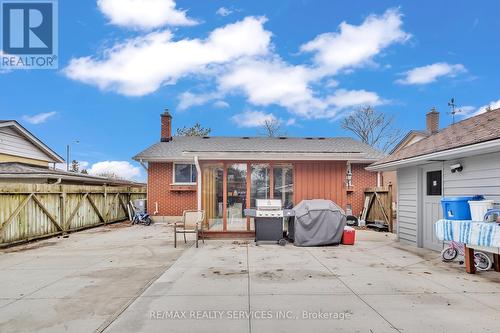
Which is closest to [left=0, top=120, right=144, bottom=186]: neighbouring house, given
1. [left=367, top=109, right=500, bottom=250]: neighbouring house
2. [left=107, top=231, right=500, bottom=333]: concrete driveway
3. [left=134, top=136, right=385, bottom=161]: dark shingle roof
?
[left=134, top=136, right=385, bottom=161]: dark shingle roof

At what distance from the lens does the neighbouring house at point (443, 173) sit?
630 cm

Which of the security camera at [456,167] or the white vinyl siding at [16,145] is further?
the white vinyl siding at [16,145]

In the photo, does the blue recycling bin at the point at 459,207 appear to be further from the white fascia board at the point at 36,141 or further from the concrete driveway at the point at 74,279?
the white fascia board at the point at 36,141

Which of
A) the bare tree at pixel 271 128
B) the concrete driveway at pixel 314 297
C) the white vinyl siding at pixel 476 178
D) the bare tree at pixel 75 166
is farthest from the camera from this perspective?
the bare tree at pixel 75 166

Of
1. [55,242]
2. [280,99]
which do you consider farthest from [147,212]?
[280,99]

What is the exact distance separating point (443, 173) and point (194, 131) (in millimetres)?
25688

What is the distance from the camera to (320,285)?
509cm

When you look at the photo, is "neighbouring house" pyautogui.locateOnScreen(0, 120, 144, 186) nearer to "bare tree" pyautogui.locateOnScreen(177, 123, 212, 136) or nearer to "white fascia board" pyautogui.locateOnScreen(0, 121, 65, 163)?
"white fascia board" pyautogui.locateOnScreen(0, 121, 65, 163)

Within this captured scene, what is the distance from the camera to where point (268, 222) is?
9.23 m

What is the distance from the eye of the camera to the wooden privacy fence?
851 centimetres

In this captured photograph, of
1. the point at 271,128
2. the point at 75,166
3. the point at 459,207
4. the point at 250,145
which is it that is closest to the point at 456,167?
the point at 459,207

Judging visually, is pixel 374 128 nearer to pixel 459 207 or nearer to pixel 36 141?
pixel 459 207

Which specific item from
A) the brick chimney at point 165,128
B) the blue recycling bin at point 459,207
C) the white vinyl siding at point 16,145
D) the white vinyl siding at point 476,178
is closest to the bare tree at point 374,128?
the brick chimney at point 165,128

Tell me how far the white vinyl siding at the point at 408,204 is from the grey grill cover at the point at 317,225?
2091 mm
